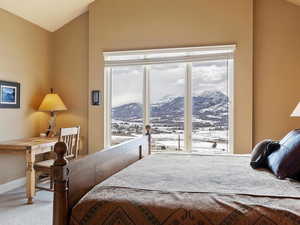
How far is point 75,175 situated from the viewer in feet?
4.67

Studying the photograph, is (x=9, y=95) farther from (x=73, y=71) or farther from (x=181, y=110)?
(x=181, y=110)

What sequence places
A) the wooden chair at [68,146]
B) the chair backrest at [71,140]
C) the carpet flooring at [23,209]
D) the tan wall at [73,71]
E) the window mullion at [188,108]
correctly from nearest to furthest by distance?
the carpet flooring at [23,209] < the wooden chair at [68,146] < the chair backrest at [71,140] < the window mullion at [188,108] < the tan wall at [73,71]

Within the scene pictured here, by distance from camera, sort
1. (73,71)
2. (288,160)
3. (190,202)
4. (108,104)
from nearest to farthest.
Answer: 1. (190,202)
2. (288,160)
3. (108,104)
4. (73,71)

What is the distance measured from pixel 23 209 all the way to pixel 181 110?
97.3 inches

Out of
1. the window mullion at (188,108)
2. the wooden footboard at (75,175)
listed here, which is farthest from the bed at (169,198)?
the window mullion at (188,108)

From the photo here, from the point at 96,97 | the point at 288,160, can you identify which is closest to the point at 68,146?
the point at 96,97

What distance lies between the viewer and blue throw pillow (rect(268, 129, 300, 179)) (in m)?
1.66

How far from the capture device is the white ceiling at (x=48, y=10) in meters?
3.76

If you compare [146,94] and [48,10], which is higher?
[48,10]

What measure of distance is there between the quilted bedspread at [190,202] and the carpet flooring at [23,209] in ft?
5.44

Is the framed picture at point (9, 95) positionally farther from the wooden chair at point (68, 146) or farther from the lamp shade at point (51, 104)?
the wooden chair at point (68, 146)

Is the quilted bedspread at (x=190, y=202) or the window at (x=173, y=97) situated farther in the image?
the window at (x=173, y=97)

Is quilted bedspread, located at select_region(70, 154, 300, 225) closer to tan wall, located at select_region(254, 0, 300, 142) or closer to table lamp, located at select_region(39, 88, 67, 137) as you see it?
tan wall, located at select_region(254, 0, 300, 142)

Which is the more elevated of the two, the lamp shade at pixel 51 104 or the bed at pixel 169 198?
the lamp shade at pixel 51 104
